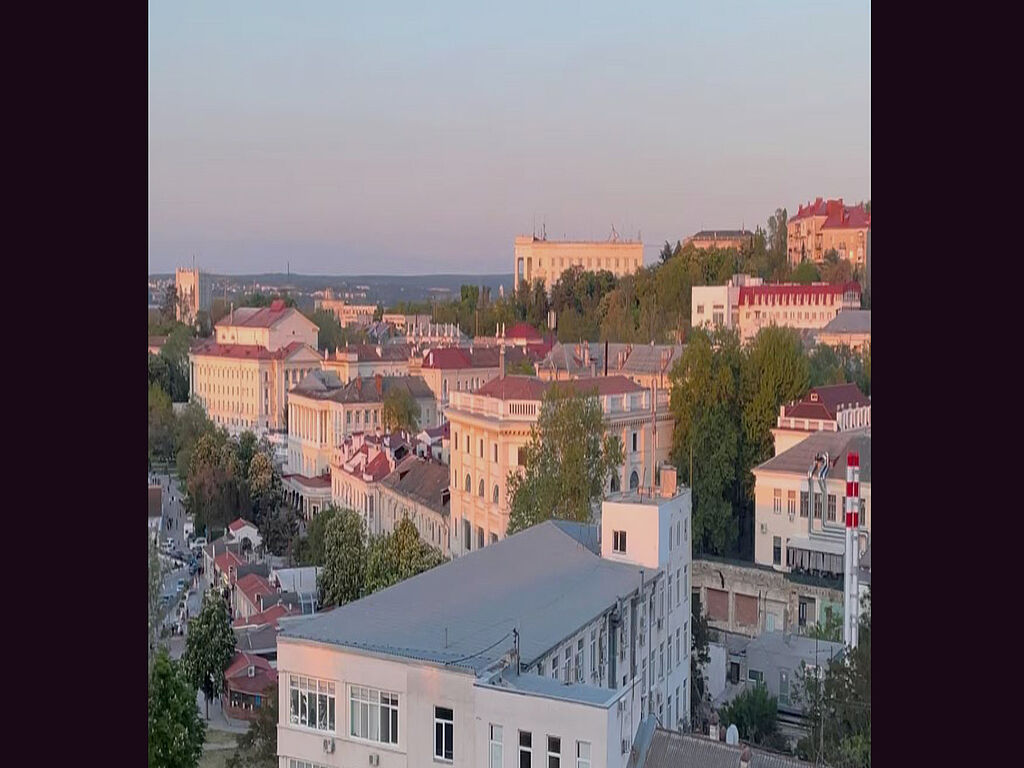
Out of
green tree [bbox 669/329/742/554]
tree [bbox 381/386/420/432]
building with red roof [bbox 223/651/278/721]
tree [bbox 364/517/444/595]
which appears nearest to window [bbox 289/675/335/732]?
building with red roof [bbox 223/651/278/721]

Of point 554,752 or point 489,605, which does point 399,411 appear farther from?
point 554,752

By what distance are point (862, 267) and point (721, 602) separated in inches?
327

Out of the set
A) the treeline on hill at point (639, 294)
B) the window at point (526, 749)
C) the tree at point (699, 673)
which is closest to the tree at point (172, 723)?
the window at point (526, 749)

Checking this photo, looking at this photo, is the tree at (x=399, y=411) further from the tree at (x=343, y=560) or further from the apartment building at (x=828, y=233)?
the apartment building at (x=828, y=233)

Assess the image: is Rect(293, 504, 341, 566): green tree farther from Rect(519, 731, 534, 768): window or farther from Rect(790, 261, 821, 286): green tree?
Rect(790, 261, 821, 286): green tree

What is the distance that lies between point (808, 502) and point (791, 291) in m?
6.11

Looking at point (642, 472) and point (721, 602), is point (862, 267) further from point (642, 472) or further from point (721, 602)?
point (721, 602)

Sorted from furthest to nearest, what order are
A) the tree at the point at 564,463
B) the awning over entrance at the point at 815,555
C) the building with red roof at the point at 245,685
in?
the tree at the point at 564,463 → the awning over entrance at the point at 815,555 → the building with red roof at the point at 245,685

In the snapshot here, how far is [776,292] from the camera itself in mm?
14344

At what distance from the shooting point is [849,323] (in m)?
12.7

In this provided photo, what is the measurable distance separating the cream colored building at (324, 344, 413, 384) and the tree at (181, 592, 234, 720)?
641 centimetres

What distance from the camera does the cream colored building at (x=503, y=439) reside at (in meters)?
9.02

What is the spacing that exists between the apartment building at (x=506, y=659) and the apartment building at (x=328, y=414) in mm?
6143

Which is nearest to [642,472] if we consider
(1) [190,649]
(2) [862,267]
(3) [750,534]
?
(3) [750,534]
